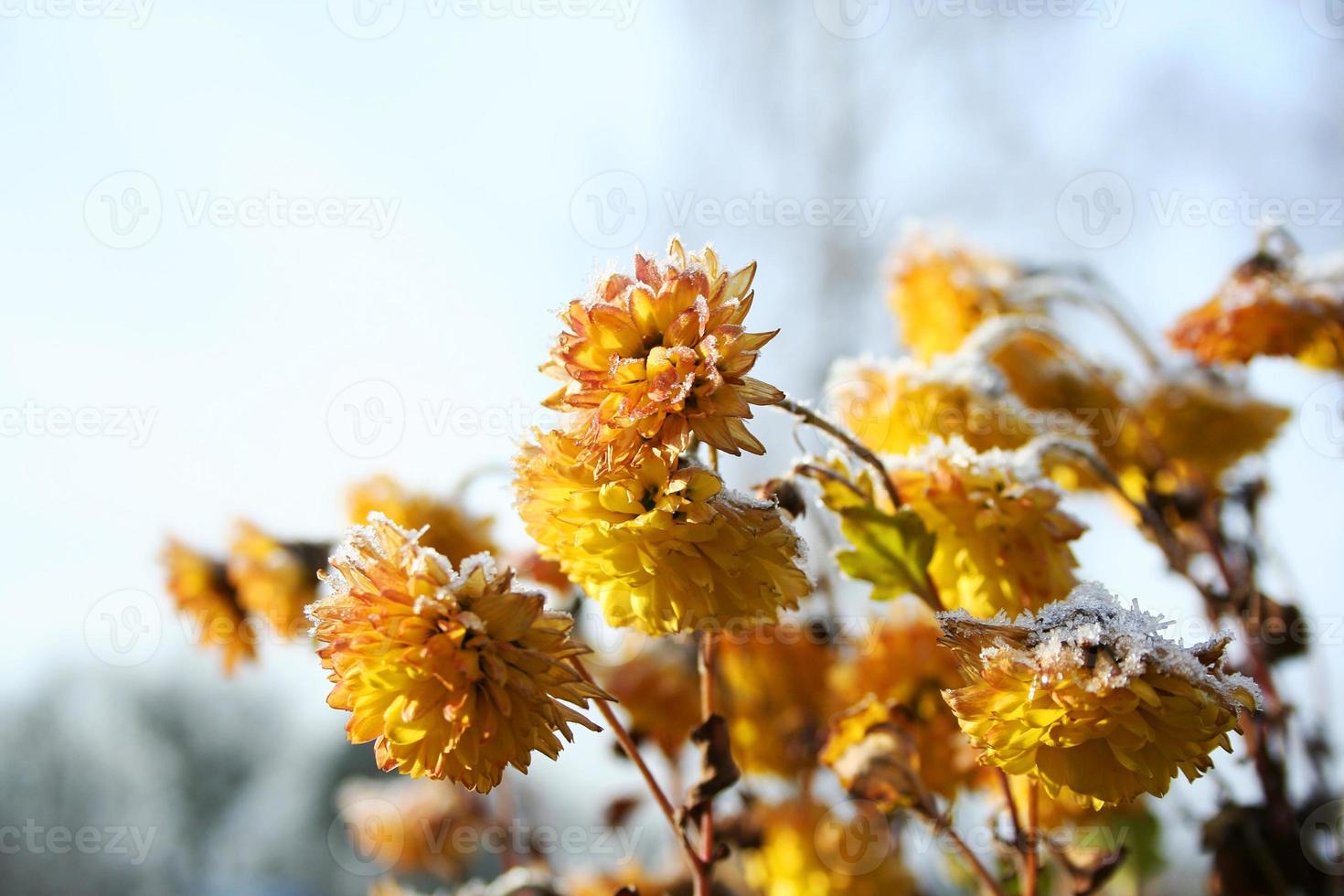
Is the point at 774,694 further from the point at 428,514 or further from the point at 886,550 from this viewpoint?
the point at 886,550

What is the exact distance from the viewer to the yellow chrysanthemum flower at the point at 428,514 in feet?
5.04

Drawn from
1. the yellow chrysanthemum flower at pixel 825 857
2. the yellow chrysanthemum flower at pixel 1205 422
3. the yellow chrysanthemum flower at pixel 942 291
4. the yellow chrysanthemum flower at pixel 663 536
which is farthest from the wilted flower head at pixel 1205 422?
the yellow chrysanthemum flower at pixel 663 536

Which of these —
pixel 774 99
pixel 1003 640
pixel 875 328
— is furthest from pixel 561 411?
pixel 774 99

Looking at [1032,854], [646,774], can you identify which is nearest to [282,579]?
[646,774]

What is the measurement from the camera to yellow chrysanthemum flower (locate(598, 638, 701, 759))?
169cm

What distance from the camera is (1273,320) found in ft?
4.31

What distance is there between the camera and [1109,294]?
1.53 meters

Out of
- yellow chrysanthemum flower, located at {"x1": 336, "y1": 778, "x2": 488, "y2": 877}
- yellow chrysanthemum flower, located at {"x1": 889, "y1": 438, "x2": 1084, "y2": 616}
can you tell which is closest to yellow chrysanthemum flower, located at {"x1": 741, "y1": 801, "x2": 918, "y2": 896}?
yellow chrysanthemum flower, located at {"x1": 336, "y1": 778, "x2": 488, "y2": 877}

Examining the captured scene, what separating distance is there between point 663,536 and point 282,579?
1.10 metres

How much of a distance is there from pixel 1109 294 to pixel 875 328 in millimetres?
3285

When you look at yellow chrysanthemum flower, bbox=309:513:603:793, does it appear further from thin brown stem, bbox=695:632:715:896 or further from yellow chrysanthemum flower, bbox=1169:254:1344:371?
yellow chrysanthemum flower, bbox=1169:254:1344:371

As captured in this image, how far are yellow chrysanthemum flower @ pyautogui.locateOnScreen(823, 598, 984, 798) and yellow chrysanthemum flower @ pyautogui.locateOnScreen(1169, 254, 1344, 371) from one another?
1.90 ft

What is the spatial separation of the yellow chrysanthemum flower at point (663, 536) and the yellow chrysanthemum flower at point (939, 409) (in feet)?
1.36

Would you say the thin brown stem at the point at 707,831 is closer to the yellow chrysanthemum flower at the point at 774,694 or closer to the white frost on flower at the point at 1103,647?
the white frost on flower at the point at 1103,647
